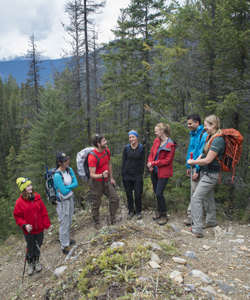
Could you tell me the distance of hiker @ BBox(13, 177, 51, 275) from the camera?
14.0 feet

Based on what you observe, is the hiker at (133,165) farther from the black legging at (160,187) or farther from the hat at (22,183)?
the hat at (22,183)

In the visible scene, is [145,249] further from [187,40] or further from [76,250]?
[187,40]

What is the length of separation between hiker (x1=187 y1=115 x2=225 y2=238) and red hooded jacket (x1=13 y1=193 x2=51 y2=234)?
3.29 meters

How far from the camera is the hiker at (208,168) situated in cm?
364

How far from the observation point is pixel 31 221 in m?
4.34

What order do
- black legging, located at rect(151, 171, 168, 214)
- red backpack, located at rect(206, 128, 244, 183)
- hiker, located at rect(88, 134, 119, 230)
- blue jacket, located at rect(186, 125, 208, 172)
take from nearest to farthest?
red backpack, located at rect(206, 128, 244, 183) → blue jacket, located at rect(186, 125, 208, 172) → hiker, located at rect(88, 134, 119, 230) → black legging, located at rect(151, 171, 168, 214)

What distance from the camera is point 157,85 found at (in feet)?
46.2

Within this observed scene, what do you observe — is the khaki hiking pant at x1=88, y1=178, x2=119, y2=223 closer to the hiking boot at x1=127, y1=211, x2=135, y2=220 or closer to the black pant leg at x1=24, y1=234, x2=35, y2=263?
the hiking boot at x1=127, y1=211, x2=135, y2=220

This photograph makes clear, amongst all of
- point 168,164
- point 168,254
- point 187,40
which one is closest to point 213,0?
point 187,40

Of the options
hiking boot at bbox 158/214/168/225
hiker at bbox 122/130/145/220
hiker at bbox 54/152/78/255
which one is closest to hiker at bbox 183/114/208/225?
hiking boot at bbox 158/214/168/225

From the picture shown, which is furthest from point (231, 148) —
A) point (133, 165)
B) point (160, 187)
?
point (133, 165)

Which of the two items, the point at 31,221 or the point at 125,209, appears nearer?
the point at 31,221

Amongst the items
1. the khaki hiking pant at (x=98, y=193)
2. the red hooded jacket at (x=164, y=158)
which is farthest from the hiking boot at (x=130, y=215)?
the red hooded jacket at (x=164, y=158)

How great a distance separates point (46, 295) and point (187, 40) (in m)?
9.65
